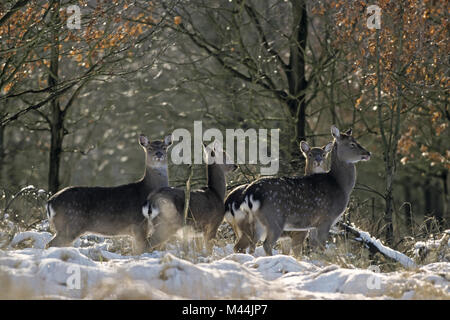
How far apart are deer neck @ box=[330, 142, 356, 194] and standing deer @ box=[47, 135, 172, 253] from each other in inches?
100

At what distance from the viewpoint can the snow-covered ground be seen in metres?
6.25

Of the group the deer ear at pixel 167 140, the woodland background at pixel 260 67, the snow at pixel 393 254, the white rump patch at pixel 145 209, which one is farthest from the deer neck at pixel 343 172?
the white rump patch at pixel 145 209

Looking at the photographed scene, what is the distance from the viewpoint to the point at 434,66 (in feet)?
45.5

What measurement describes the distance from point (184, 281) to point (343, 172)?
4.87 metres

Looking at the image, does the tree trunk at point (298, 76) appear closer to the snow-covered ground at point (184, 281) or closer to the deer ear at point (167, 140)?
the deer ear at point (167, 140)

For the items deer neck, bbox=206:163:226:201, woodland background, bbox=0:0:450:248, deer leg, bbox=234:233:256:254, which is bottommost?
deer leg, bbox=234:233:256:254

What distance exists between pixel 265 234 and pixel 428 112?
356 inches

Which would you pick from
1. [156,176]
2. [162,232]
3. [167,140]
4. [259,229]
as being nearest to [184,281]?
[162,232]

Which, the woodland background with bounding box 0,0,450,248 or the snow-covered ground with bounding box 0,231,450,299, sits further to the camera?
the woodland background with bounding box 0,0,450,248

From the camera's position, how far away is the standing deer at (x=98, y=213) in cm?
961

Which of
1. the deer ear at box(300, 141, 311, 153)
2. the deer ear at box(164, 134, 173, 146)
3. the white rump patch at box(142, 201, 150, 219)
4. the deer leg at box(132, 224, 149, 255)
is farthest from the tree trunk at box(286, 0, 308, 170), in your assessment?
the white rump patch at box(142, 201, 150, 219)

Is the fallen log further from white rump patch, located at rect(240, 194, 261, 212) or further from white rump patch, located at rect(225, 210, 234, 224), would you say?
white rump patch, located at rect(225, 210, 234, 224)
